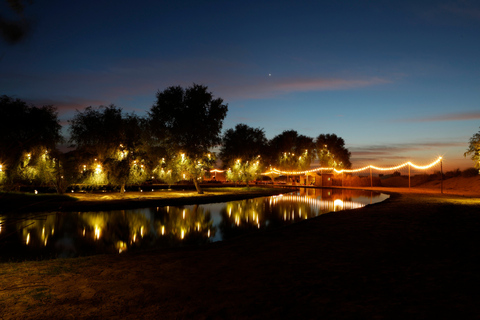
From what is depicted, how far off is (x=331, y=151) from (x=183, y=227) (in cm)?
7651

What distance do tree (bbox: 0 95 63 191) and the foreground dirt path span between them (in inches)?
881

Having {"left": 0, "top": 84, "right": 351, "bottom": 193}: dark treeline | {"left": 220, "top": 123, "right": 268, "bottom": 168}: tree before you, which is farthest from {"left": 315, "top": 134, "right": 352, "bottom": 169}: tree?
{"left": 0, "top": 84, "right": 351, "bottom": 193}: dark treeline

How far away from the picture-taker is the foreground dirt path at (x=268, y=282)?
187 inches

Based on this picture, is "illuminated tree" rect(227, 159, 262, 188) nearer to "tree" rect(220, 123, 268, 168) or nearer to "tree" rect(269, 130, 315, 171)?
"tree" rect(220, 123, 268, 168)

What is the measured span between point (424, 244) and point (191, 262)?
6.15 m

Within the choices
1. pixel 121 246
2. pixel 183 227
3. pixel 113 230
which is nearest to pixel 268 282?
pixel 121 246

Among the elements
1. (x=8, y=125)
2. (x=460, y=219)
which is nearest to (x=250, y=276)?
(x=460, y=219)

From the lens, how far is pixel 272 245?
373 inches

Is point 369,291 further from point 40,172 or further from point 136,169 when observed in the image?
point 40,172

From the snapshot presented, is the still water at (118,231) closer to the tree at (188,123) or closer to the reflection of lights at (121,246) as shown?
the reflection of lights at (121,246)

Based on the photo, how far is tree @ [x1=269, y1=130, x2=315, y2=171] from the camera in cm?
7850

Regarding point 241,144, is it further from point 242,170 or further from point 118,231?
point 118,231

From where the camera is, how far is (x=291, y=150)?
262 ft

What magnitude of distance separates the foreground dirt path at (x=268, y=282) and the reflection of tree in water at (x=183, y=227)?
3.91 m
